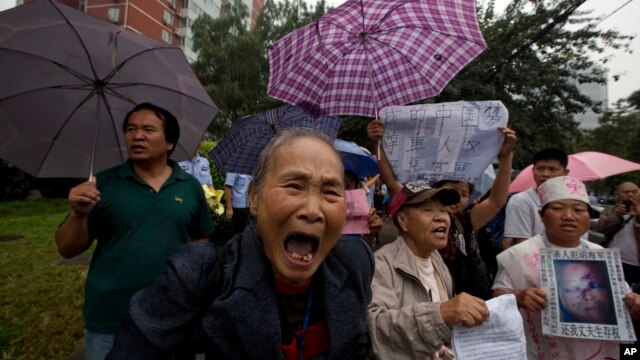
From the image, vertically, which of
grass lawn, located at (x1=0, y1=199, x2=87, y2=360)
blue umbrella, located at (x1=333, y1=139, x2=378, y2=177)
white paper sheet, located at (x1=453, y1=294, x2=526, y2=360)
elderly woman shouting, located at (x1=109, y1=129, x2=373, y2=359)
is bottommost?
grass lawn, located at (x1=0, y1=199, x2=87, y2=360)

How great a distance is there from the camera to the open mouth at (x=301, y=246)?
1316 mm

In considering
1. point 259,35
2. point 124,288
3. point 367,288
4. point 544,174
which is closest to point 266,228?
point 367,288

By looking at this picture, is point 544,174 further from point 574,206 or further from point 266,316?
point 266,316

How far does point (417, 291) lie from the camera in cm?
194

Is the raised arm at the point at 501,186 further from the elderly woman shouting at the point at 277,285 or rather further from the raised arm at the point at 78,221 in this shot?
the raised arm at the point at 78,221

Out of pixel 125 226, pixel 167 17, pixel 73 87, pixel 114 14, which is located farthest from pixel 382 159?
pixel 167 17

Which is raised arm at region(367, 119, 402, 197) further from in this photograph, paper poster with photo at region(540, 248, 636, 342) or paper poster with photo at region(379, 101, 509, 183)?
paper poster with photo at region(540, 248, 636, 342)

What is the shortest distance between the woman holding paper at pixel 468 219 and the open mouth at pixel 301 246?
1318mm

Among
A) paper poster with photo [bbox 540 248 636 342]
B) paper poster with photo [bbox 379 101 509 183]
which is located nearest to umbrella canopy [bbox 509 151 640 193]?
paper poster with photo [bbox 379 101 509 183]

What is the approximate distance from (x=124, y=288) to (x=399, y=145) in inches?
75.7

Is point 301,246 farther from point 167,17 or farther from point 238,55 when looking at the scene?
point 167,17

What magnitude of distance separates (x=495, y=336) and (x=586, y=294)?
0.75 meters

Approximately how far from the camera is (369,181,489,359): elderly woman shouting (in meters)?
1.53

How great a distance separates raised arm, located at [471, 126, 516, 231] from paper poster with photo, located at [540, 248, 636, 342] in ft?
2.71
